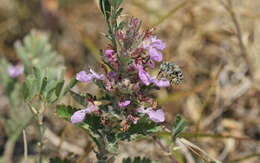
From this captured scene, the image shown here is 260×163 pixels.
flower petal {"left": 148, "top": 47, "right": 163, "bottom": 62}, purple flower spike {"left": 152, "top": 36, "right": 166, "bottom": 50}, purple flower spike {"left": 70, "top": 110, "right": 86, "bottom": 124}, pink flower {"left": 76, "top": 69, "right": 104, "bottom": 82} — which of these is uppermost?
purple flower spike {"left": 152, "top": 36, "right": 166, "bottom": 50}

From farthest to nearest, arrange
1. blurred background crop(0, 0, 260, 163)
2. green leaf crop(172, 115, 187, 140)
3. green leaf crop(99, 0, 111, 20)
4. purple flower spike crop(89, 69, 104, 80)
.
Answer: blurred background crop(0, 0, 260, 163) < green leaf crop(172, 115, 187, 140) < purple flower spike crop(89, 69, 104, 80) < green leaf crop(99, 0, 111, 20)

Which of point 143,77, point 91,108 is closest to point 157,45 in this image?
point 143,77

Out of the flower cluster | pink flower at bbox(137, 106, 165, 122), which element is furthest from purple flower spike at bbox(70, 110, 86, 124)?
pink flower at bbox(137, 106, 165, 122)

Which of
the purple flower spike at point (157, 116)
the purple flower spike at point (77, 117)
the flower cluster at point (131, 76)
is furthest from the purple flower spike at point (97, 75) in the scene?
the purple flower spike at point (157, 116)

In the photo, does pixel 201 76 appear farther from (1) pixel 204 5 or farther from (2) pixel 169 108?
(1) pixel 204 5

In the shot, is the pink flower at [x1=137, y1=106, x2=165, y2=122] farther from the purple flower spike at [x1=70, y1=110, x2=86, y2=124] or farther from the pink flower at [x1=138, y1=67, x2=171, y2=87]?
the purple flower spike at [x1=70, y1=110, x2=86, y2=124]

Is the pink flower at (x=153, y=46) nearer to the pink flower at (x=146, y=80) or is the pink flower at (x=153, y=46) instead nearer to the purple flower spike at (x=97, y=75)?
the pink flower at (x=146, y=80)

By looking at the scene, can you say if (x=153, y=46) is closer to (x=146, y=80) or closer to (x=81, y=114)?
(x=146, y=80)
